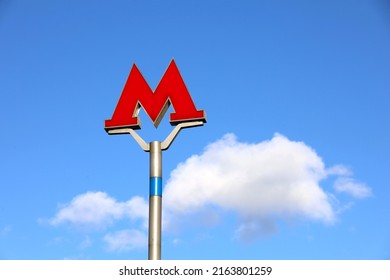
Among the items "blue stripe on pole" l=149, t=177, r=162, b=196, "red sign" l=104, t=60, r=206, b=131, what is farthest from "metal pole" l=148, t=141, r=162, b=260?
"red sign" l=104, t=60, r=206, b=131

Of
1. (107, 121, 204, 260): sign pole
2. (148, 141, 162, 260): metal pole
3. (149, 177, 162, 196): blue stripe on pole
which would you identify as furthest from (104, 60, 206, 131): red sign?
(149, 177, 162, 196): blue stripe on pole

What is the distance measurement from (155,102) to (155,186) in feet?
9.52

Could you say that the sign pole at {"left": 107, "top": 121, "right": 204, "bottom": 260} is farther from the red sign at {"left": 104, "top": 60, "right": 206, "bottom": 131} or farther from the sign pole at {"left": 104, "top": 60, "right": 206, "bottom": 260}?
the red sign at {"left": 104, "top": 60, "right": 206, "bottom": 131}

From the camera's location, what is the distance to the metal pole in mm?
15602

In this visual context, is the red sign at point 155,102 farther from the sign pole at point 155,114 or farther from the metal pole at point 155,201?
the metal pole at point 155,201

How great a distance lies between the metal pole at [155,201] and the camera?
1560cm

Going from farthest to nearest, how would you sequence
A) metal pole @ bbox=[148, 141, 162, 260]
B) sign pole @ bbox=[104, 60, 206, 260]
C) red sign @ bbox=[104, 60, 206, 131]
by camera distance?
red sign @ bbox=[104, 60, 206, 131] < sign pole @ bbox=[104, 60, 206, 260] < metal pole @ bbox=[148, 141, 162, 260]

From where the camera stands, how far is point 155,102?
17.3 meters

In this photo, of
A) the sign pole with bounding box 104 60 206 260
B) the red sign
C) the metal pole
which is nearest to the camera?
the metal pole

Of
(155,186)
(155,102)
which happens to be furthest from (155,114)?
(155,186)

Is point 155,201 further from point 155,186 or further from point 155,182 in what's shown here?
point 155,182

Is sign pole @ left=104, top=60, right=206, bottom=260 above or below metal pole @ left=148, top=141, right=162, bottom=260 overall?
above

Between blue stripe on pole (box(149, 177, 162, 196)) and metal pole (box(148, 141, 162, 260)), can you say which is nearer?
metal pole (box(148, 141, 162, 260))
